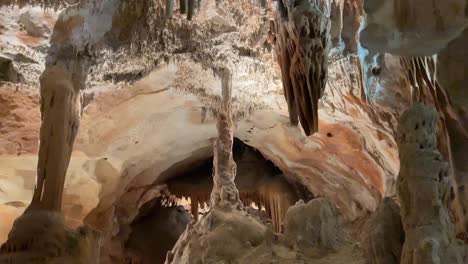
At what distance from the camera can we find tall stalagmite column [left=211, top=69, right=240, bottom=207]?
22.2 feet

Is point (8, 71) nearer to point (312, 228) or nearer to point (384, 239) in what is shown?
point (312, 228)

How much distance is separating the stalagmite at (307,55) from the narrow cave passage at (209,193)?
5.04 meters

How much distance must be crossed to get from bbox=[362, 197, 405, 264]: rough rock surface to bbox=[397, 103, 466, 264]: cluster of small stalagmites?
189mm

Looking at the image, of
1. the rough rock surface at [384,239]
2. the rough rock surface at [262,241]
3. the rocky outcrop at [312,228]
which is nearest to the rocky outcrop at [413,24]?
the rough rock surface at [384,239]

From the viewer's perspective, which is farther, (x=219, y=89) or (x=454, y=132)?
(x=219, y=89)

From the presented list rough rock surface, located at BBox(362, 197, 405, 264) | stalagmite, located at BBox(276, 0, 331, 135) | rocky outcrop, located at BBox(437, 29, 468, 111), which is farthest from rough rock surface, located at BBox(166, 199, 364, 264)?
rocky outcrop, located at BBox(437, 29, 468, 111)

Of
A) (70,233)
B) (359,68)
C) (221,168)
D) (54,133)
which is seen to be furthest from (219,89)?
(70,233)

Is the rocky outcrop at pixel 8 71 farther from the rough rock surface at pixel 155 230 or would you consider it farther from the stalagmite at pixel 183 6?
the rough rock surface at pixel 155 230

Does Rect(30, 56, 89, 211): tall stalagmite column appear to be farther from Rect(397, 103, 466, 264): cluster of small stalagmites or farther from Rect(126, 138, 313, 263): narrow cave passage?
A: Rect(126, 138, 313, 263): narrow cave passage

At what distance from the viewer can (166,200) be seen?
10.9m

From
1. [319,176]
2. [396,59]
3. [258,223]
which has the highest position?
[396,59]

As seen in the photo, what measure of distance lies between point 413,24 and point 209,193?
706 cm

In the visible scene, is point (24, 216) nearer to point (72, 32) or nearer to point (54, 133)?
point (54, 133)

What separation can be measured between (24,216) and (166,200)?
6534mm
